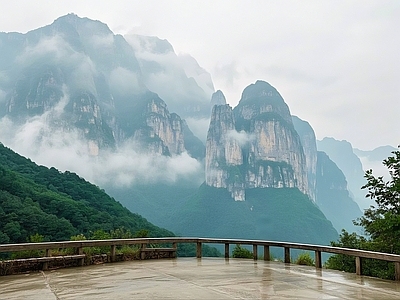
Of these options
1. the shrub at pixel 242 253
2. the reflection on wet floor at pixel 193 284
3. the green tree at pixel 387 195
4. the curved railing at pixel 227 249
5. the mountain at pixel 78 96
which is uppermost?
the mountain at pixel 78 96

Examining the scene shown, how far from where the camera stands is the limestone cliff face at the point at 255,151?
134250 millimetres

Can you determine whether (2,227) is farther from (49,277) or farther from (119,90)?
(119,90)

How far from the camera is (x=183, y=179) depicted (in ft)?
537

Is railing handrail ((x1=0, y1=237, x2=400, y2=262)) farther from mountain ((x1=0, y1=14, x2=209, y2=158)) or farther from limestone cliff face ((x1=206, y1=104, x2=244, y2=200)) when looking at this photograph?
mountain ((x1=0, y1=14, x2=209, y2=158))

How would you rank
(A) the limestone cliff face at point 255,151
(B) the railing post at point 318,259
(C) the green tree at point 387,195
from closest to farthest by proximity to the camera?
(B) the railing post at point 318,259
(C) the green tree at point 387,195
(A) the limestone cliff face at point 255,151

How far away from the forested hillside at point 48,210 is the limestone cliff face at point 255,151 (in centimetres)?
8346

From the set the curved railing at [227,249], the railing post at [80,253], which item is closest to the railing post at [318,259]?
the curved railing at [227,249]

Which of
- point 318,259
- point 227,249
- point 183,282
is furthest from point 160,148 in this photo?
point 183,282

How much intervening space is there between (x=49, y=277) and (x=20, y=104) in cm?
15162

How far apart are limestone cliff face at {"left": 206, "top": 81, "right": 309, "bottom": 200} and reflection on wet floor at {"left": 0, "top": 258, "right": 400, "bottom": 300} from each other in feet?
409

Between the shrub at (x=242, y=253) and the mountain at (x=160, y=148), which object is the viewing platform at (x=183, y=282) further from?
the mountain at (x=160, y=148)

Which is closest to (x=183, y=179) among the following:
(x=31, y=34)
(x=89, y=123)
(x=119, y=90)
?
(x=89, y=123)

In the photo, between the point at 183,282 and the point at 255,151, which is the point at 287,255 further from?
the point at 255,151

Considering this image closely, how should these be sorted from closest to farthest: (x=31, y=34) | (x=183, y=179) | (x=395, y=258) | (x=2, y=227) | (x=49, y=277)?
(x=395, y=258), (x=49, y=277), (x=2, y=227), (x=183, y=179), (x=31, y=34)
